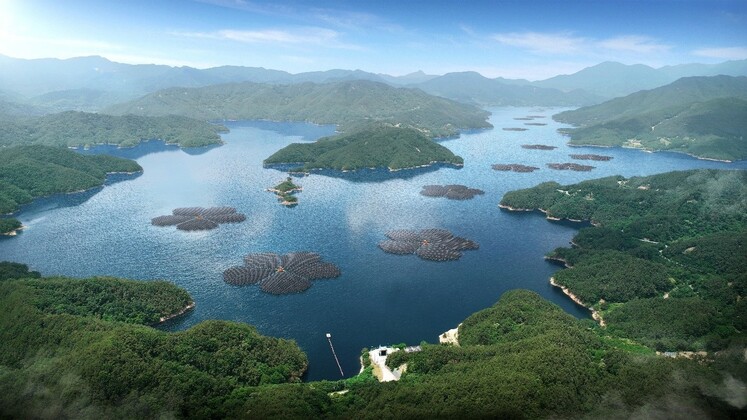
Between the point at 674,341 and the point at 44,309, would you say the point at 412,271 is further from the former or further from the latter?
the point at 44,309

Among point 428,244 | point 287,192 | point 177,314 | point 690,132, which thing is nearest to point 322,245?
point 428,244

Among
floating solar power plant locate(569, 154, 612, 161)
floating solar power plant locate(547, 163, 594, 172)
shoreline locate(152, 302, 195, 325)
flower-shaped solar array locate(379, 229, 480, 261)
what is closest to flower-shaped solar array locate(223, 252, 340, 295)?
shoreline locate(152, 302, 195, 325)

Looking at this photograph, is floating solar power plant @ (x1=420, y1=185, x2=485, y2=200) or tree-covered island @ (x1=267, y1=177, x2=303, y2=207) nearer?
tree-covered island @ (x1=267, y1=177, x2=303, y2=207)

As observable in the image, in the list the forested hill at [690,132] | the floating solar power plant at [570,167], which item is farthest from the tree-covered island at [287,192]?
the forested hill at [690,132]

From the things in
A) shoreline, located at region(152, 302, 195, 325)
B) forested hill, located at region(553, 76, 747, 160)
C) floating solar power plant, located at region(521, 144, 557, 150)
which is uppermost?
forested hill, located at region(553, 76, 747, 160)

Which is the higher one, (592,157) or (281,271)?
(592,157)

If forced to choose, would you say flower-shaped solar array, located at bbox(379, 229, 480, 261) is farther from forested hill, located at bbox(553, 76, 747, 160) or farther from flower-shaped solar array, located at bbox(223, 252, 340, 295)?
forested hill, located at bbox(553, 76, 747, 160)

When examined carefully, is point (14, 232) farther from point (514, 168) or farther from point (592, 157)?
point (592, 157)
